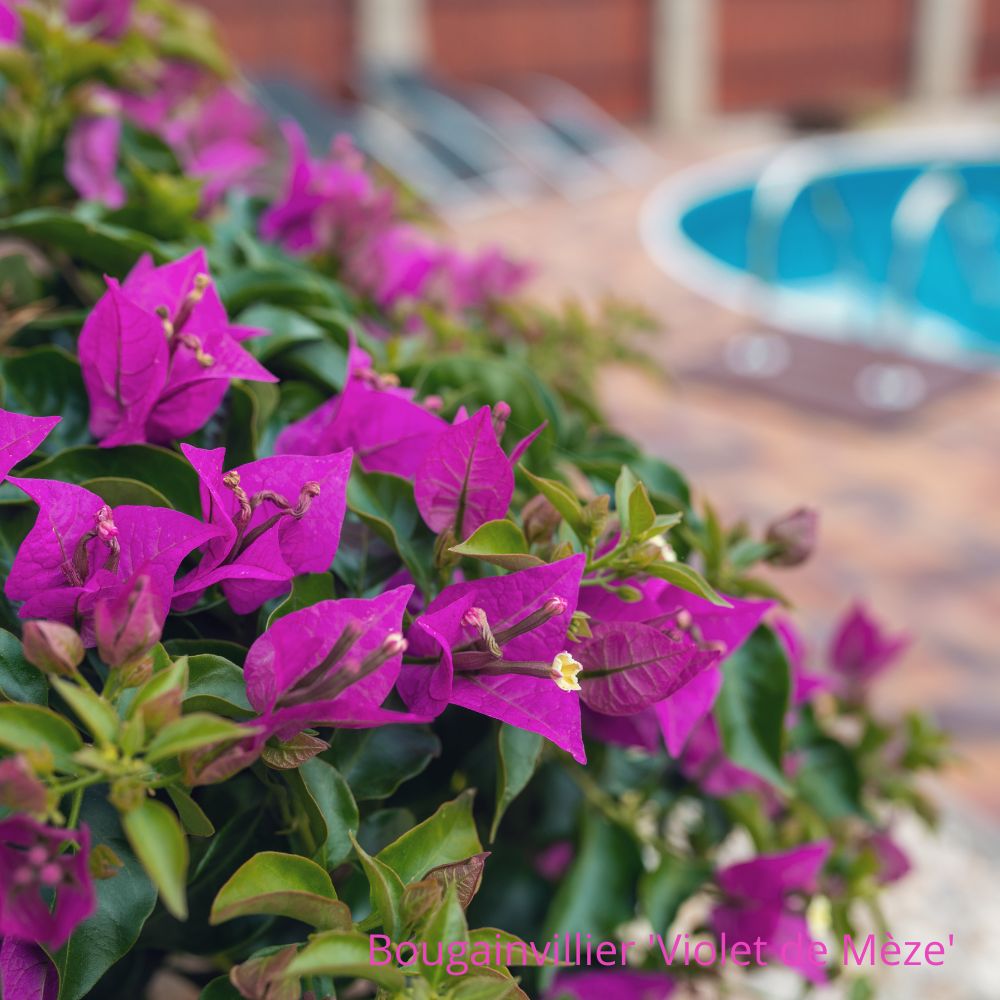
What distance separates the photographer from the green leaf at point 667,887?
0.52 m

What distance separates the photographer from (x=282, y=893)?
307mm

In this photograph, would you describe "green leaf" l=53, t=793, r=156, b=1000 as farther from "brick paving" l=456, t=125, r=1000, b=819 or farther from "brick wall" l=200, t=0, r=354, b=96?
"brick wall" l=200, t=0, r=354, b=96

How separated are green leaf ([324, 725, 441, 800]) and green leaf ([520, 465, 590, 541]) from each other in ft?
0.28

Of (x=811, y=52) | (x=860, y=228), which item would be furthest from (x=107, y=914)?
(x=811, y=52)

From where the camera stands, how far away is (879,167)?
20.1 feet

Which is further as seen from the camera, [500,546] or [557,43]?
[557,43]

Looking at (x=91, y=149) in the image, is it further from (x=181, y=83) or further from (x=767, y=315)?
(x=767, y=315)

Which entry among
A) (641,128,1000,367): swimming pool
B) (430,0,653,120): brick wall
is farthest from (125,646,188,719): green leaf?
(430,0,653,120): brick wall

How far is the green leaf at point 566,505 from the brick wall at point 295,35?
21.4 feet

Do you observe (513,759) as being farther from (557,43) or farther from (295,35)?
(557,43)

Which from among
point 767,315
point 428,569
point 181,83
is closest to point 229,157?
point 181,83

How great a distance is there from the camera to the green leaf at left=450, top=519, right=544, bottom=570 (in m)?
0.35

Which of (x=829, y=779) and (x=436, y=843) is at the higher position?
(x=436, y=843)

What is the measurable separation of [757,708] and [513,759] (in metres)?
0.14
